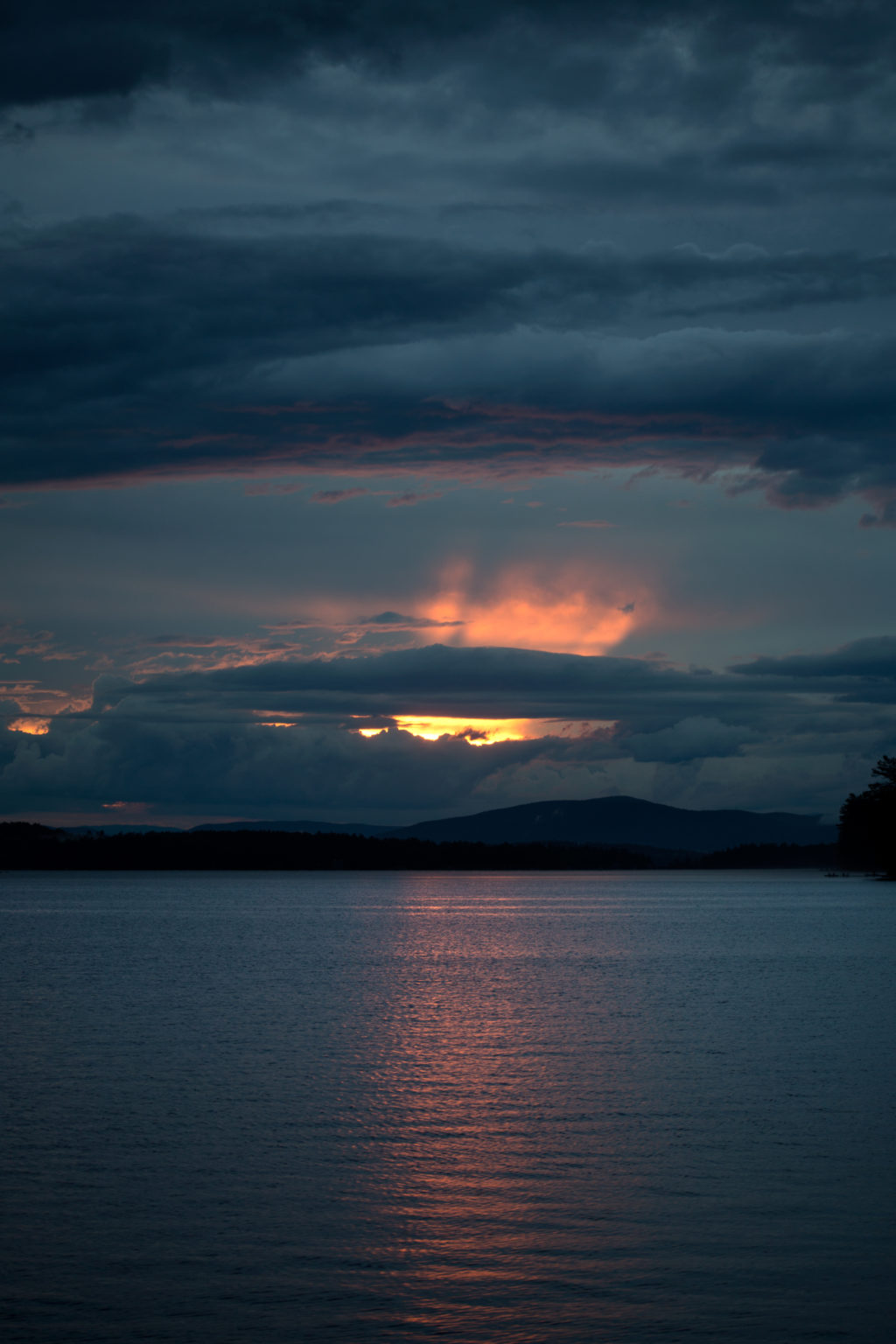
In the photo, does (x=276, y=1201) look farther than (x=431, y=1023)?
No

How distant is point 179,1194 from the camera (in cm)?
2491

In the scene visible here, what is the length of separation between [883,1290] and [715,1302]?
105 inches

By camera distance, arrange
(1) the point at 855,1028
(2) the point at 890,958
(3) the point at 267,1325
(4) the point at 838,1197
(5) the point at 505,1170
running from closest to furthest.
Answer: (3) the point at 267,1325
(4) the point at 838,1197
(5) the point at 505,1170
(1) the point at 855,1028
(2) the point at 890,958

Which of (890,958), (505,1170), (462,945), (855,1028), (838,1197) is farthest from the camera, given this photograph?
(462,945)

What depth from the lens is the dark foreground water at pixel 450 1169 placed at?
61.0ft

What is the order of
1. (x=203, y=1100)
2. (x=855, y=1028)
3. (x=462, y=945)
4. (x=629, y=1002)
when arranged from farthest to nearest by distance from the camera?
(x=462, y=945) → (x=629, y=1002) → (x=855, y=1028) → (x=203, y=1100)

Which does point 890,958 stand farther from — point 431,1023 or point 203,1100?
point 203,1100

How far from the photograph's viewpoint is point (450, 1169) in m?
27.0

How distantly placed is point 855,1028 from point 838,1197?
1118 inches

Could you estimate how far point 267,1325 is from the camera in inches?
707

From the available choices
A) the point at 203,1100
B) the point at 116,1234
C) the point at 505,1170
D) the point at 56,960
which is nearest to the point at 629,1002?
the point at 203,1100

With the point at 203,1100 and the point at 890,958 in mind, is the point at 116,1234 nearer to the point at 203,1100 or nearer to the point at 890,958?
the point at 203,1100

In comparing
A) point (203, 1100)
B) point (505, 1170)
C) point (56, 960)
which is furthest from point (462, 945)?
point (505, 1170)

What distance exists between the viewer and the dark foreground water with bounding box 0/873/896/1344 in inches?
732
